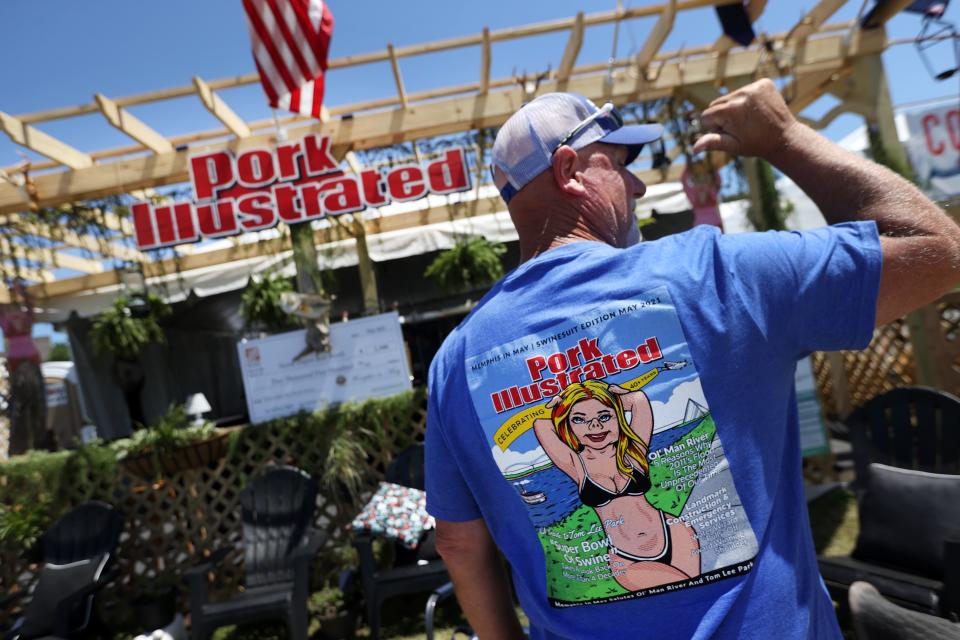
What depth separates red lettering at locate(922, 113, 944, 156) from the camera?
22.4ft

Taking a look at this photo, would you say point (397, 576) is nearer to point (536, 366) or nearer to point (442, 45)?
point (536, 366)

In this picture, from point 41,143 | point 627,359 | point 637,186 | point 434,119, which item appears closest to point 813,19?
point 434,119

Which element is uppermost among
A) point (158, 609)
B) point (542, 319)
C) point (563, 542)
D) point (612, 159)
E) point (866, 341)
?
point (612, 159)

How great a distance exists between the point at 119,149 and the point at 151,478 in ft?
12.1

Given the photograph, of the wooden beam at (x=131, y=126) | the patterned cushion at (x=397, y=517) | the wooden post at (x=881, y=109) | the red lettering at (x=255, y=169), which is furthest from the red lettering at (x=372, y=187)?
the wooden post at (x=881, y=109)

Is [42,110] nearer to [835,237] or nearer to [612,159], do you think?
[612,159]

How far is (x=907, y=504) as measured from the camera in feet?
9.11

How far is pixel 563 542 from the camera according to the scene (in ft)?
3.06

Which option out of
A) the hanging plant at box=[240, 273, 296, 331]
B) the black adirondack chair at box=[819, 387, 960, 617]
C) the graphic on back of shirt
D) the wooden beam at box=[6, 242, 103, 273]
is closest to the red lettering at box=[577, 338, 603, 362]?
the graphic on back of shirt

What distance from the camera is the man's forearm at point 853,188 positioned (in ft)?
2.83

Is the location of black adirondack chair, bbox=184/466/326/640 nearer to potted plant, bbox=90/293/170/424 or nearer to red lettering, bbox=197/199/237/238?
potted plant, bbox=90/293/170/424

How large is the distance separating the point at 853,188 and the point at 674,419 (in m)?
0.47

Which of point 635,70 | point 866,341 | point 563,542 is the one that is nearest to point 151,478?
point 563,542

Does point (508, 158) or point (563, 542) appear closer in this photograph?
point (563, 542)
